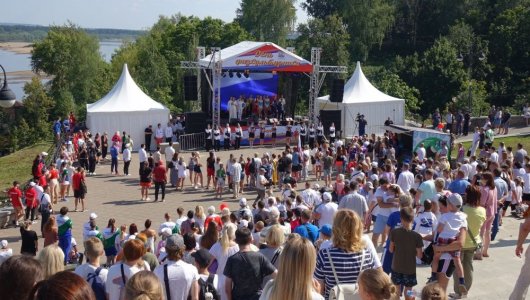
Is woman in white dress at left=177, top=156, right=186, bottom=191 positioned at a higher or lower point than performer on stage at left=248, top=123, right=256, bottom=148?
lower

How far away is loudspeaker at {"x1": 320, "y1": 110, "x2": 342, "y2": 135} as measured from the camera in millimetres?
28297

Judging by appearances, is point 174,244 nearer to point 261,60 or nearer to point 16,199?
point 16,199

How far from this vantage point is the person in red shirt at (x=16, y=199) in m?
15.1

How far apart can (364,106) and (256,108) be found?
15.9 ft

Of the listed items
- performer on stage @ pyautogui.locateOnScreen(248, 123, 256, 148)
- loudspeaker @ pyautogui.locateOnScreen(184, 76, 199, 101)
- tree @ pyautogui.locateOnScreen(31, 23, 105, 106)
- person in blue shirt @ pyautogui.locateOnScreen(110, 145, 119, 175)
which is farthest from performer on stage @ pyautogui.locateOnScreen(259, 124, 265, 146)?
tree @ pyautogui.locateOnScreen(31, 23, 105, 106)

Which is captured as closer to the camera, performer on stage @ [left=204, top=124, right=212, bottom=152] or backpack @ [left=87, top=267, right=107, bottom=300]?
backpack @ [left=87, top=267, right=107, bottom=300]

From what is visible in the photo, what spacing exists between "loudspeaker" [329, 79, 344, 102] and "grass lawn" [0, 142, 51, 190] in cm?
1399

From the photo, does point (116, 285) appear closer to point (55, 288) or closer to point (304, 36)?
point (55, 288)

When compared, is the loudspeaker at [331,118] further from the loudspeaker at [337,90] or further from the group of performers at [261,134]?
the group of performers at [261,134]

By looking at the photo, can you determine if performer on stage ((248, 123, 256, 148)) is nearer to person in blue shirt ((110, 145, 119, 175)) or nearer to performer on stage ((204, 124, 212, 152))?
performer on stage ((204, 124, 212, 152))

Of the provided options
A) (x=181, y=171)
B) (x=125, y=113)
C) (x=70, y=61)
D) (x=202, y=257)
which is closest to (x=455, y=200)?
→ (x=202, y=257)

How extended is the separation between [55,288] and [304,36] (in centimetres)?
5018

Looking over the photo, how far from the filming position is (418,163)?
16203mm

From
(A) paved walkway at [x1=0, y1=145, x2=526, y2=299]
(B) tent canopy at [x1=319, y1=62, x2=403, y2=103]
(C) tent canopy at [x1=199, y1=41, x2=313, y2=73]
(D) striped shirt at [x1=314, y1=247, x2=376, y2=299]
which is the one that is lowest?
(A) paved walkway at [x1=0, y1=145, x2=526, y2=299]
